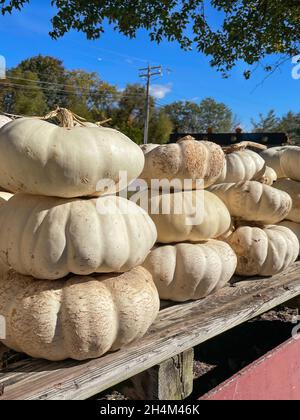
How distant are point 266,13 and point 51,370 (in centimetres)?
550

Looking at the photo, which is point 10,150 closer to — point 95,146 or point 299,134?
point 95,146

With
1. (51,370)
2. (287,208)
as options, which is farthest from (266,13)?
(51,370)

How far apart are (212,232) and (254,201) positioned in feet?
1.59

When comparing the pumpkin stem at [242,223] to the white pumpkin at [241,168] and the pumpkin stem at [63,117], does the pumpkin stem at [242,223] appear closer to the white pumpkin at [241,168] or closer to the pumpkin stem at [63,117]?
the white pumpkin at [241,168]

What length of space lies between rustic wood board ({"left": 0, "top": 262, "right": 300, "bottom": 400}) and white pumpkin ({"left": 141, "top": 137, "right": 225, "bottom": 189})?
1.72ft

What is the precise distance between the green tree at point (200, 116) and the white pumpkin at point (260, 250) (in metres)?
46.9

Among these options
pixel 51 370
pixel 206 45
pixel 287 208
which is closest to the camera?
pixel 51 370

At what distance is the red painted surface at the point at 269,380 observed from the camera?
142 cm

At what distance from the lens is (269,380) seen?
5.44ft

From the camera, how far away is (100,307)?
122cm

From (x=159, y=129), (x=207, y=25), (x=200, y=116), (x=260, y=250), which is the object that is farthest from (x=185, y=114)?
(x=260, y=250)

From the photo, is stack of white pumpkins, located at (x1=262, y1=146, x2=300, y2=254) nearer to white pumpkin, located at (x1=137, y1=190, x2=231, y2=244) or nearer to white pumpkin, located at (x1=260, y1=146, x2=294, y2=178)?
white pumpkin, located at (x1=260, y1=146, x2=294, y2=178)

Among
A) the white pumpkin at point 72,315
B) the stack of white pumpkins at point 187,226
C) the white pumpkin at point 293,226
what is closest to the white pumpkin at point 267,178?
the white pumpkin at point 293,226

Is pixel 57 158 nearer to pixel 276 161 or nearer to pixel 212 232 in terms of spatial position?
pixel 212 232
